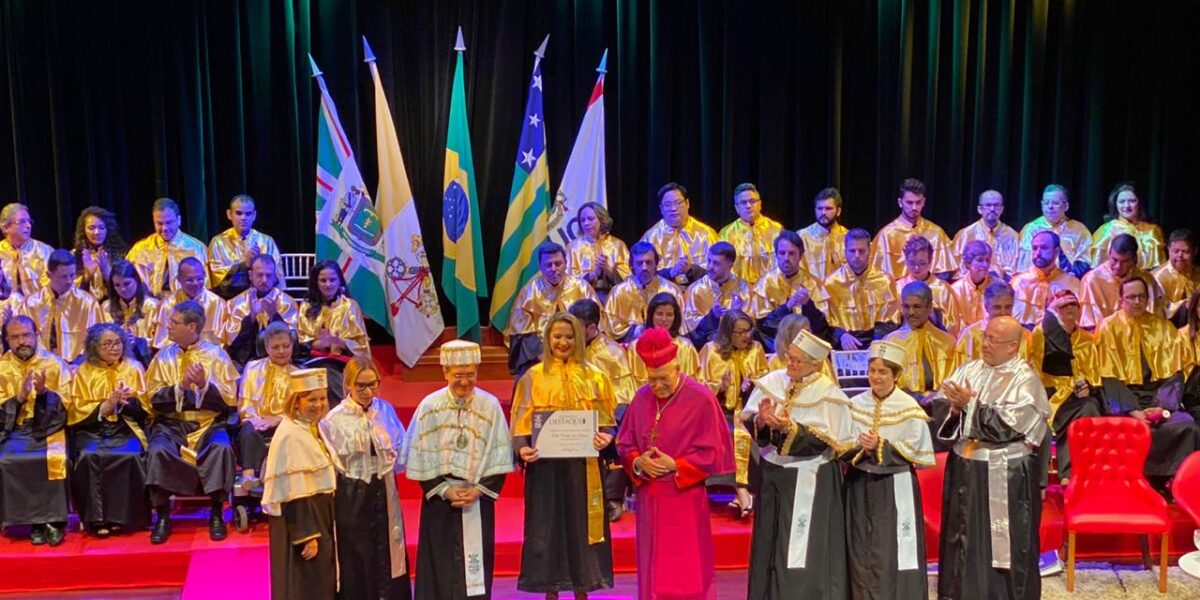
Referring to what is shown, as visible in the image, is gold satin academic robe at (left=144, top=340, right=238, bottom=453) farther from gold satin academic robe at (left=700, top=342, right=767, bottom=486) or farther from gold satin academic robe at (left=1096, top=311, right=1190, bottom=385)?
gold satin academic robe at (left=1096, top=311, right=1190, bottom=385)

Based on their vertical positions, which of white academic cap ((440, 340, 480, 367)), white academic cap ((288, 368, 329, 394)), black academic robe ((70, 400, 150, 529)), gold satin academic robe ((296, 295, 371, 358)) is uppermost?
white academic cap ((440, 340, 480, 367))

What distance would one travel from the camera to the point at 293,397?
536 cm

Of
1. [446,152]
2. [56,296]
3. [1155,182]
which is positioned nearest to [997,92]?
[1155,182]

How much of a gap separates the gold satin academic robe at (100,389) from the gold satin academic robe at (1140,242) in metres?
7.51

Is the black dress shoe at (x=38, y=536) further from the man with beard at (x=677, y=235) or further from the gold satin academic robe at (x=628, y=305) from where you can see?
the man with beard at (x=677, y=235)

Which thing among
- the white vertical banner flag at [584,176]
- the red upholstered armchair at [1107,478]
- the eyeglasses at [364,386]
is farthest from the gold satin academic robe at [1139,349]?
the eyeglasses at [364,386]

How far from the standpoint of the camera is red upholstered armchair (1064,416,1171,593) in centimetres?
663

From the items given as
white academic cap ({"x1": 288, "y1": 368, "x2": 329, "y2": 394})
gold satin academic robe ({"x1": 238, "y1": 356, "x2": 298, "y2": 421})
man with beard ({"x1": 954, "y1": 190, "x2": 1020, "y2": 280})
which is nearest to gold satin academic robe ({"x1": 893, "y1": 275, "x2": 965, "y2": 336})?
man with beard ({"x1": 954, "y1": 190, "x2": 1020, "y2": 280})

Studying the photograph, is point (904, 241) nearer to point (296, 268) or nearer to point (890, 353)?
point (890, 353)

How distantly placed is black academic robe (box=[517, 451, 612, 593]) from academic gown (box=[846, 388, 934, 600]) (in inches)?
52.6

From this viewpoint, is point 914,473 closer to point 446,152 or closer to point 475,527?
point 475,527

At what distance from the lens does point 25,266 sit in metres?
9.05

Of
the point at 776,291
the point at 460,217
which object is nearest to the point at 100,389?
the point at 460,217

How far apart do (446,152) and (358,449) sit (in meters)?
5.00
